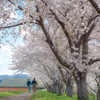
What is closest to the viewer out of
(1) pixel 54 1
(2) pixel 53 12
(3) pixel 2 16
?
(3) pixel 2 16

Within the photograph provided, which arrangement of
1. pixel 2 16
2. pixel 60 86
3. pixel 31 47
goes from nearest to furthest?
pixel 2 16 < pixel 31 47 < pixel 60 86

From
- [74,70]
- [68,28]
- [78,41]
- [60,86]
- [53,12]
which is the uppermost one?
[53,12]

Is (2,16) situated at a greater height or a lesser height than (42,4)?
lesser

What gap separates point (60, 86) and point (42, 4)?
14257mm

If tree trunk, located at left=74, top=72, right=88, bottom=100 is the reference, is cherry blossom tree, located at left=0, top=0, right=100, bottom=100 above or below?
above

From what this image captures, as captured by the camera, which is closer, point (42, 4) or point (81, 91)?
point (42, 4)

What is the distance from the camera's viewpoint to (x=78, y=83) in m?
8.16

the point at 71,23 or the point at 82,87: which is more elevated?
the point at 71,23

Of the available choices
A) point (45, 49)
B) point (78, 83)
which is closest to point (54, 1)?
point (78, 83)

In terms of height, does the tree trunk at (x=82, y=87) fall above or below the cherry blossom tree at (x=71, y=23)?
below

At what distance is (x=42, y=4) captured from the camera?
23.3 feet

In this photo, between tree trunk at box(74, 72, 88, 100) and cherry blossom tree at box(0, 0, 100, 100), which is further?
tree trunk at box(74, 72, 88, 100)

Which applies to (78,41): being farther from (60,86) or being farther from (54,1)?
(60,86)

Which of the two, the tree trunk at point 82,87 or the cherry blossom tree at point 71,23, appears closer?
the cherry blossom tree at point 71,23
